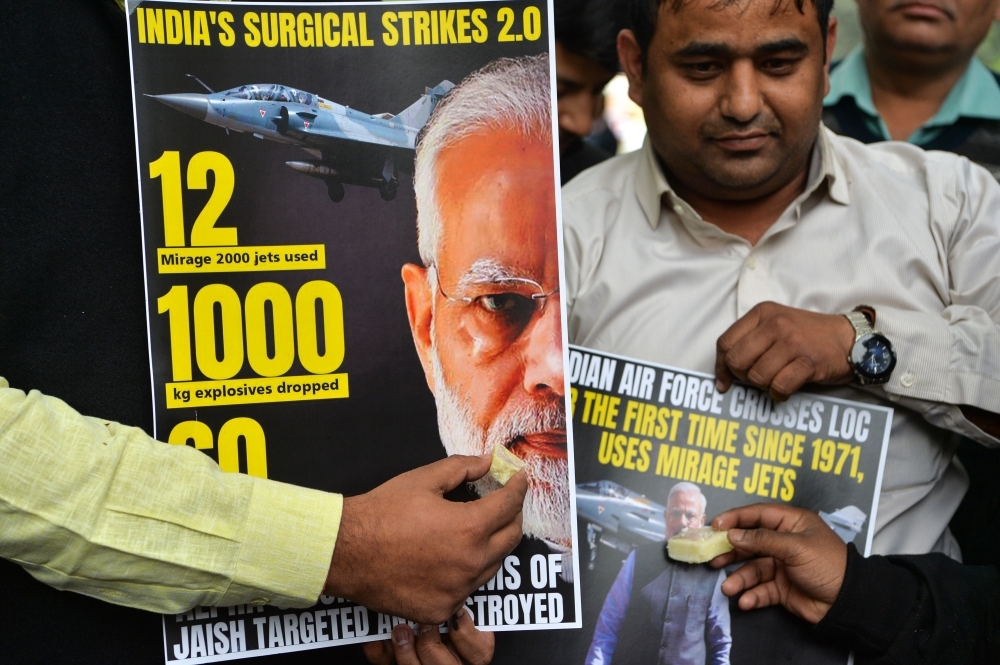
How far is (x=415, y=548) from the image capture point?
87cm

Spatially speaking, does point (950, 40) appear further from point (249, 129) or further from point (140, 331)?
point (140, 331)

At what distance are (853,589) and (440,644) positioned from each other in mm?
497

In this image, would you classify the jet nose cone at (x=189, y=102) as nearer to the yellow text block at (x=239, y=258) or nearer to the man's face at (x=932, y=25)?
the yellow text block at (x=239, y=258)

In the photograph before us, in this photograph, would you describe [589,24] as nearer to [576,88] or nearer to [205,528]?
[576,88]

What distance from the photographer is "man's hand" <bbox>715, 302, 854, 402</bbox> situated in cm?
114

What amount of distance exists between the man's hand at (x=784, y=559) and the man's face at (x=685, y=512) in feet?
0.08

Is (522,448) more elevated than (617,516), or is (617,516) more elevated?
(522,448)

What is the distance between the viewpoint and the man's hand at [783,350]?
44.8 inches

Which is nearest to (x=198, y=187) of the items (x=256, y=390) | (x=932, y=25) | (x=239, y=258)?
(x=239, y=258)

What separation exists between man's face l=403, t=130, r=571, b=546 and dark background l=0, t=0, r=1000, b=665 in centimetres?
13

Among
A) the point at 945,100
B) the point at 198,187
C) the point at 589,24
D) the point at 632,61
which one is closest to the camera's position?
the point at 198,187

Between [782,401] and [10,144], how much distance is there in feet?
3.04

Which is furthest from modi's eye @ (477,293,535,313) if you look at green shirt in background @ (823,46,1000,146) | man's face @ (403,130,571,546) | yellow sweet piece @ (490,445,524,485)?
green shirt in background @ (823,46,1000,146)

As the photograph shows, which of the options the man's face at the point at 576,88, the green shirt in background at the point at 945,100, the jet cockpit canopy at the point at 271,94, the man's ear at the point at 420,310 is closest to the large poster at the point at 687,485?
the man's ear at the point at 420,310
